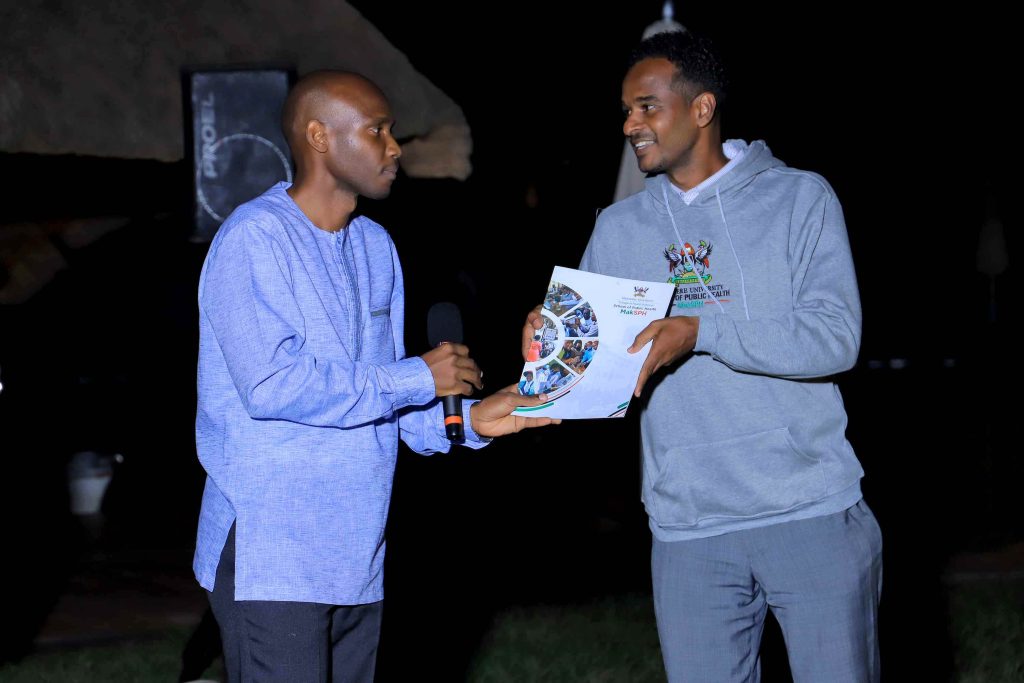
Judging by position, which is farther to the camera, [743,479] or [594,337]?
[743,479]

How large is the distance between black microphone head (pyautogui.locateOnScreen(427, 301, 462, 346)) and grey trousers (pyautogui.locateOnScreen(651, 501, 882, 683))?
738 mm

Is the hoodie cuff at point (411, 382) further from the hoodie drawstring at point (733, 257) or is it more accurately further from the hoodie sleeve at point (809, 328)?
the hoodie drawstring at point (733, 257)

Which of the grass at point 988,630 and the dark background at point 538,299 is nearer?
the grass at point 988,630

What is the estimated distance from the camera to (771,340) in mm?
2805

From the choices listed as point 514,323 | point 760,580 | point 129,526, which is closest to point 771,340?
point 760,580

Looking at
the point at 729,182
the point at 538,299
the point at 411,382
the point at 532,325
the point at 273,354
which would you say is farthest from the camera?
the point at 538,299

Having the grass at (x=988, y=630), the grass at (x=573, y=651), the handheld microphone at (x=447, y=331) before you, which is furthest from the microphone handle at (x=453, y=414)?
the grass at (x=988, y=630)

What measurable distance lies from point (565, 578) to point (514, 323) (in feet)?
20.3

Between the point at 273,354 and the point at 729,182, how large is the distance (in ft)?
3.90

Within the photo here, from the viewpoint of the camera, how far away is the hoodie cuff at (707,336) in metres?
2.82

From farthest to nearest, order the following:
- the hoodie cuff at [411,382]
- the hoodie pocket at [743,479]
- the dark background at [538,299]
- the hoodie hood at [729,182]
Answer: the dark background at [538,299] → the hoodie hood at [729,182] → the hoodie pocket at [743,479] → the hoodie cuff at [411,382]

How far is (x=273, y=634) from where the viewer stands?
2.63 meters

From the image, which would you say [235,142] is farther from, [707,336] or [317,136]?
[707,336]

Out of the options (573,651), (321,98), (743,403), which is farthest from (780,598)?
(573,651)
